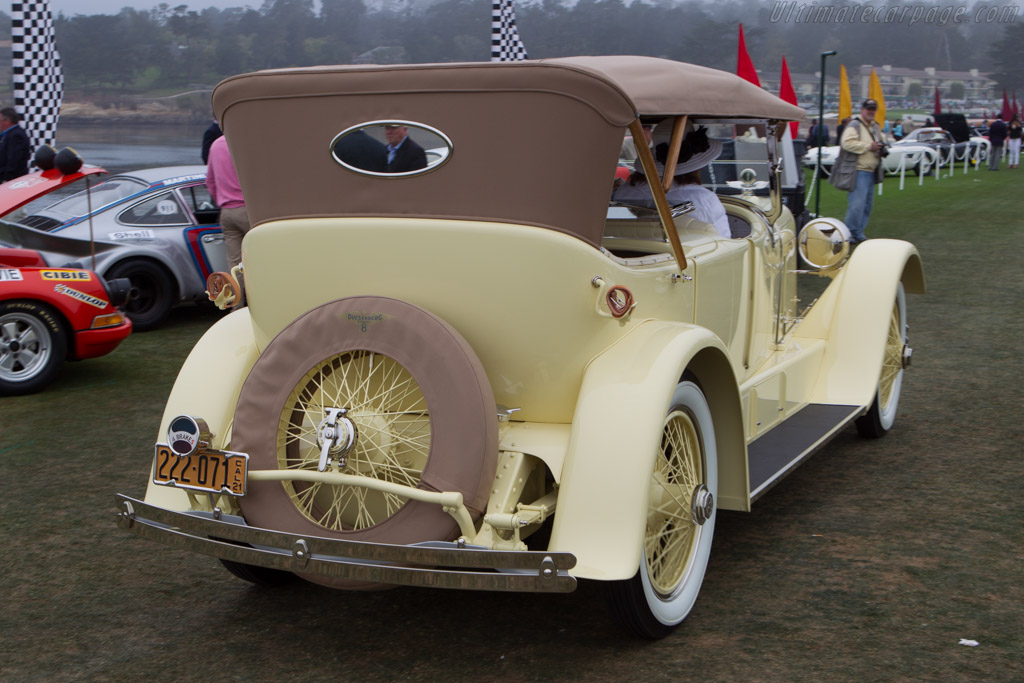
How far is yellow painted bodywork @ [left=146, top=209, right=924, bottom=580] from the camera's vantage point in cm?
314

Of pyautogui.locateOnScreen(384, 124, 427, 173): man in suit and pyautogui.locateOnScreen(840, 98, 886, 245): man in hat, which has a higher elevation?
pyautogui.locateOnScreen(384, 124, 427, 173): man in suit

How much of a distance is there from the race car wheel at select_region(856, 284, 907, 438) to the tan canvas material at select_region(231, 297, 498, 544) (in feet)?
10.7

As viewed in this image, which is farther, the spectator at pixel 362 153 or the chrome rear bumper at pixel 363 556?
the spectator at pixel 362 153

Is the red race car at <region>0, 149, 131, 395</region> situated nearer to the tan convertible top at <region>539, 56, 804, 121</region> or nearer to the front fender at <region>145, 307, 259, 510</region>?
the front fender at <region>145, 307, 259, 510</region>

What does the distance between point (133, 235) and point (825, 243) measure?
6.14 meters

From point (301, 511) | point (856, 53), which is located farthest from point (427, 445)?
point (856, 53)

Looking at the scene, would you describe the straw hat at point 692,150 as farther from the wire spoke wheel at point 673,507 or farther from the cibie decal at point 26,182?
the cibie decal at point 26,182

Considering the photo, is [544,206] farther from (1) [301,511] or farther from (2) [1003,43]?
(2) [1003,43]

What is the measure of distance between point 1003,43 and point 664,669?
9916cm

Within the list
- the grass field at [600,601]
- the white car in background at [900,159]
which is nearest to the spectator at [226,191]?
the grass field at [600,601]

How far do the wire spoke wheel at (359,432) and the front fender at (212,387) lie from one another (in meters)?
0.41

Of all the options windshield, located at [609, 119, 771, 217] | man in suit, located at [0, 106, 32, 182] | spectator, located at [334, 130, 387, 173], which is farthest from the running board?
man in suit, located at [0, 106, 32, 182]

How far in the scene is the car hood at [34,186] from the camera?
6950 mm

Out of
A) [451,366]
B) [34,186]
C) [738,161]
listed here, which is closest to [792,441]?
[738,161]
